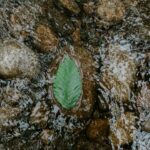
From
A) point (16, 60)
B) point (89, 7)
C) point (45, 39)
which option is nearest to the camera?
point (16, 60)

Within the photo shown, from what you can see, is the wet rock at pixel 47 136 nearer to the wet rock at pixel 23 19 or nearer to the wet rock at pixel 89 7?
the wet rock at pixel 23 19

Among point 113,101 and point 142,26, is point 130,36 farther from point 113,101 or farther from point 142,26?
point 113,101

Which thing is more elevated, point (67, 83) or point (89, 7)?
point (89, 7)

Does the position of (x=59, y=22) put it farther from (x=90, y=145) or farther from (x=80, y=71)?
(x=90, y=145)

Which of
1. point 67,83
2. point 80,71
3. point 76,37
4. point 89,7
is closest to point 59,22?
point 76,37

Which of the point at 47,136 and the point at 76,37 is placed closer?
the point at 47,136

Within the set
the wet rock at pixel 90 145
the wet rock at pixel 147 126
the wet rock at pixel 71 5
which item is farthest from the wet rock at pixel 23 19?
the wet rock at pixel 147 126
